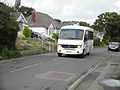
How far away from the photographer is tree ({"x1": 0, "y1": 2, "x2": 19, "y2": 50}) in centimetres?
2017

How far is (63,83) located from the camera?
931 cm

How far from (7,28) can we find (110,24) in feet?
246

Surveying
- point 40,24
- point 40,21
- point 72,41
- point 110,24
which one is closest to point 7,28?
point 72,41

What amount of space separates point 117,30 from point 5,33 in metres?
75.7

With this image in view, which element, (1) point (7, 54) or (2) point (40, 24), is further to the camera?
(2) point (40, 24)

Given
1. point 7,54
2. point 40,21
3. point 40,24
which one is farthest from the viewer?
point 40,21

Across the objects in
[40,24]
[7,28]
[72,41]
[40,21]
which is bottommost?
[72,41]

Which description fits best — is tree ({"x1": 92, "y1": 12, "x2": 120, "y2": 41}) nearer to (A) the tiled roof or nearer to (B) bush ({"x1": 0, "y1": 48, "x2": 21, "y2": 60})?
(A) the tiled roof

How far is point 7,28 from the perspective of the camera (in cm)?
2055

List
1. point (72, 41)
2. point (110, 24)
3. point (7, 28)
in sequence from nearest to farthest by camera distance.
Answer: point (7, 28) < point (72, 41) < point (110, 24)

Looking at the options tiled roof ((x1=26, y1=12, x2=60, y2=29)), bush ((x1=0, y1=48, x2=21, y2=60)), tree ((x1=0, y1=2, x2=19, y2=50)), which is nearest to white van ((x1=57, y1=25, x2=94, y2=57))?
bush ((x1=0, y1=48, x2=21, y2=60))

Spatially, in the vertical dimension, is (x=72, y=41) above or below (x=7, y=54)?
above

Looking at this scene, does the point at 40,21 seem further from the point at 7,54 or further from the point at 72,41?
the point at 7,54

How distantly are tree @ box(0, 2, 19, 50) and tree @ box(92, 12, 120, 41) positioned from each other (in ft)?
237
